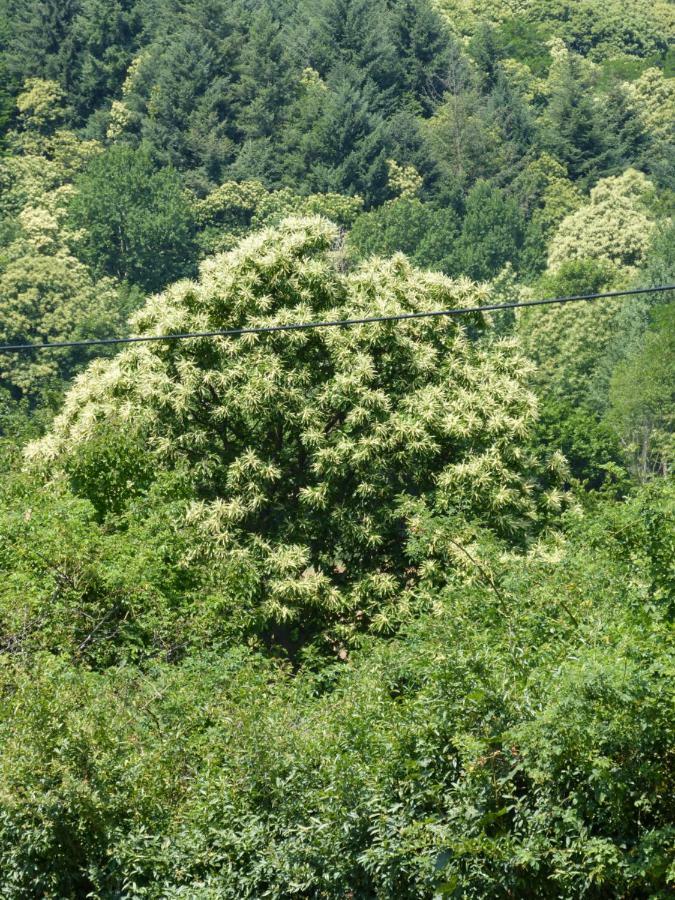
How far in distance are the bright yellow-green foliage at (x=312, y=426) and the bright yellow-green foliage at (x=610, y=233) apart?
51.6 metres

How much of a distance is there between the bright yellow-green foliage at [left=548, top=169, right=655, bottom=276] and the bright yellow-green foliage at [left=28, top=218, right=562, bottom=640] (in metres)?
51.6

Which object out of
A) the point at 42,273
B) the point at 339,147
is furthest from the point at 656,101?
the point at 42,273

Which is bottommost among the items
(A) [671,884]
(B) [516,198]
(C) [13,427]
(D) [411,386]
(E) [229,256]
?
(B) [516,198]

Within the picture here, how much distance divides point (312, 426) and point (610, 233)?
57189mm

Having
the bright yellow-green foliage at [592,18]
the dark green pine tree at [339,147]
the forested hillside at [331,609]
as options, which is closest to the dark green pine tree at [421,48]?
the bright yellow-green foliage at [592,18]

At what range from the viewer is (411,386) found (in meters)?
20.0

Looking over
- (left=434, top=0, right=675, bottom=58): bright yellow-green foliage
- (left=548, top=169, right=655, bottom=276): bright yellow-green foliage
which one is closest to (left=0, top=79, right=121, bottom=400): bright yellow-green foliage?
(left=548, top=169, right=655, bottom=276): bright yellow-green foliage

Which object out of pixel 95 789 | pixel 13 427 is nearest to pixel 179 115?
pixel 13 427

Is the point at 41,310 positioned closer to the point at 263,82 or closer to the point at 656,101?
the point at 263,82

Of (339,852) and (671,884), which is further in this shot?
(339,852)

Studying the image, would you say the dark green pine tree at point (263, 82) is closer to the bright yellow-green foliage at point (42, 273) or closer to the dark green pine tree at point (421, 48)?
the bright yellow-green foliage at point (42, 273)

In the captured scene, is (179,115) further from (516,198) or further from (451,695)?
(451,695)

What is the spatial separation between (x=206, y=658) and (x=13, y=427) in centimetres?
1997

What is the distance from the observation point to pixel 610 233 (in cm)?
7294
